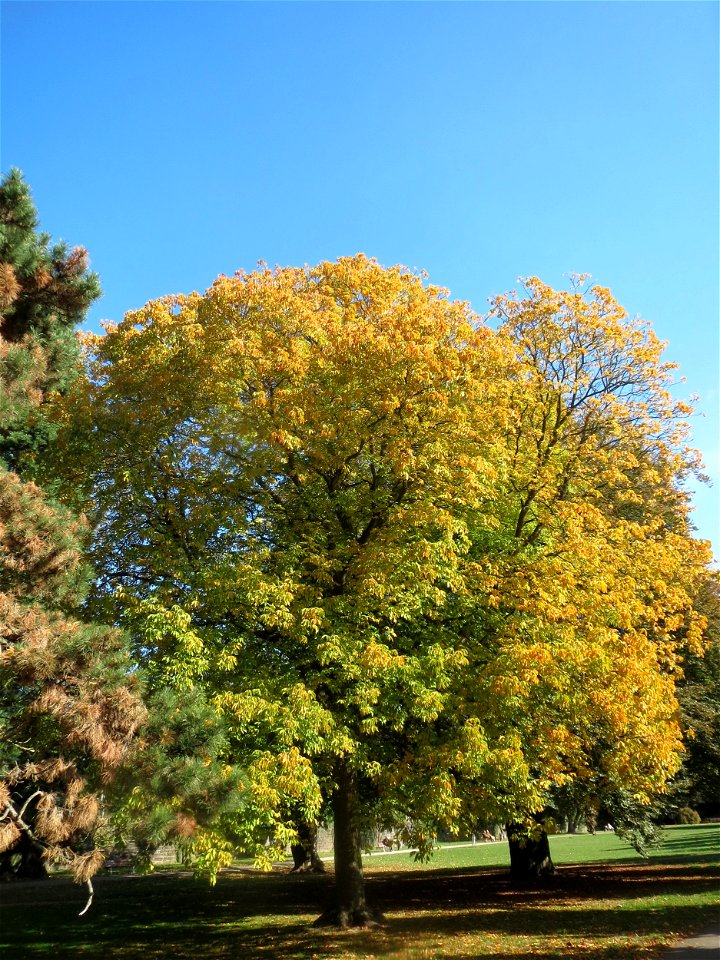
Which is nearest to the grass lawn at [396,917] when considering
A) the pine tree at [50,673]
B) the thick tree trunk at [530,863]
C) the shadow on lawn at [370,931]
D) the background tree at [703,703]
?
the shadow on lawn at [370,931]

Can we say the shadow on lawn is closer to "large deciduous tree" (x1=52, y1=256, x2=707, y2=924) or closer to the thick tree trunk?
the thick tree trunk

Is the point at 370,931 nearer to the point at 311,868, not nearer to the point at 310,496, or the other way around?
the point at 310,496

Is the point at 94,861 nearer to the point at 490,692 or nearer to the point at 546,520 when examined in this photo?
the point at 490,692

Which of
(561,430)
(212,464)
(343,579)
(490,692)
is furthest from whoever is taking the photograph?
(561,430)

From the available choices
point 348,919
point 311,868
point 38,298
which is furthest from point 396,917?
point 311,868

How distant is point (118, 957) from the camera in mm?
11727

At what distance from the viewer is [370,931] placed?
41.6 feet

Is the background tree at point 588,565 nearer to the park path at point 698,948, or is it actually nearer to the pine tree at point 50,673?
the park path at point 698,948

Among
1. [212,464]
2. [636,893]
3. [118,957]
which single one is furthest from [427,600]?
→ [636,893]

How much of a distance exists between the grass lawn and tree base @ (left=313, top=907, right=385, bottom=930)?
267mm

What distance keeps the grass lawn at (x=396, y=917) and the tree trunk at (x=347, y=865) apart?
0.40m

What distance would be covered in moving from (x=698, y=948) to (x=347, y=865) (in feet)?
19.3

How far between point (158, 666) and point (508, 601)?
5.62 metres

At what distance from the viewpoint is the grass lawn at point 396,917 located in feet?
37.8
